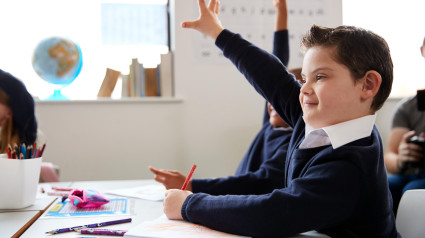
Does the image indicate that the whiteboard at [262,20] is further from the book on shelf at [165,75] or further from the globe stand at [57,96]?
the globe stand at [57,96]

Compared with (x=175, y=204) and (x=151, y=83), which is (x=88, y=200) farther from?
(x=151, y=83)

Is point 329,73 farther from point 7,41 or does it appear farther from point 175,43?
point 7,41

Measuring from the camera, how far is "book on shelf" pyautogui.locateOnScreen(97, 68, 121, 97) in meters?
2.77

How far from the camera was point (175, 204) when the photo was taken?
87 centimetres

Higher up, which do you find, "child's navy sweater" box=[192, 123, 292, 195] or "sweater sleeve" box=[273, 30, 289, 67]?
"sweater sleeve" box=[273, 30, 289, 67]

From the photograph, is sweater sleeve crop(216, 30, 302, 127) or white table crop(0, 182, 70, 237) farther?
sweater sleeve crop(216, 30, 302, 127)

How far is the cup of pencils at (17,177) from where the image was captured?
41.4 inches

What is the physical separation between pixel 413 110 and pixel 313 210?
183 centimetres

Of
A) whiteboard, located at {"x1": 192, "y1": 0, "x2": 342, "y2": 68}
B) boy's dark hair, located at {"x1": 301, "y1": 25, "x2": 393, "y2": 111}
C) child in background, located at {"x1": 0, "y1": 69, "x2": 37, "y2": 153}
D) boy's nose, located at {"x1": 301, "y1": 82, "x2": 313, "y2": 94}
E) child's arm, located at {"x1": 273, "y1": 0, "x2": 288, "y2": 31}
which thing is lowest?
child in background, located at {"x1": 0, "y1": 69, "x2": 37, "y2": 153}

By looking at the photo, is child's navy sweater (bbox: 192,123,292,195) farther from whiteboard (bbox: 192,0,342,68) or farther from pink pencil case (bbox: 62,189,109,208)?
whiteboard (bbox: 192,0,342,68)

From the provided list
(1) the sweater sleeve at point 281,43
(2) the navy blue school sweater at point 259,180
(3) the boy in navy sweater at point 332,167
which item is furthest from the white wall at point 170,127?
(3) the boy in navy sweater at point 332,167

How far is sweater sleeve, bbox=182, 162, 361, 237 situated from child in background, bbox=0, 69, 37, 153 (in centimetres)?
149

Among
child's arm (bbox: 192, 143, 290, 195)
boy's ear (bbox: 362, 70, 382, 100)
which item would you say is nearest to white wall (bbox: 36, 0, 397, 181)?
child's arm (bbox: 192, 143, 290, 195)

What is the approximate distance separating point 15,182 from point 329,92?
31.8 inches
